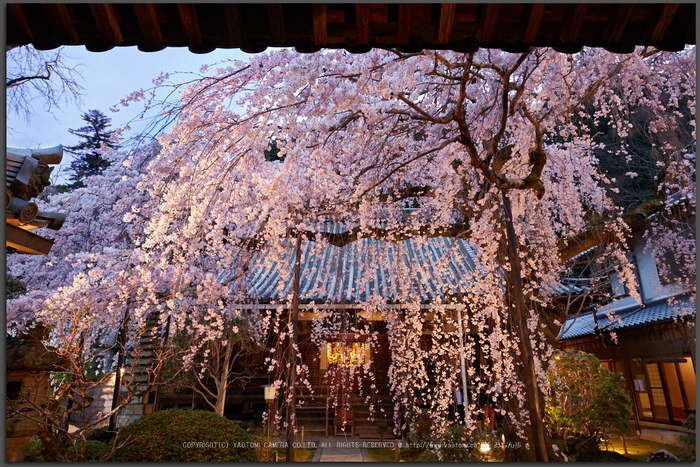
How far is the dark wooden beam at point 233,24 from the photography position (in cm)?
182

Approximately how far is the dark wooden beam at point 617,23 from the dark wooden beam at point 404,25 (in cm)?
105

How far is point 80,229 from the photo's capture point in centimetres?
816

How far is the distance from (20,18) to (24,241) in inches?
110

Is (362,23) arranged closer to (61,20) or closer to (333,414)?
(61,20)

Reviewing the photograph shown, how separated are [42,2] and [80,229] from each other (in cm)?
775

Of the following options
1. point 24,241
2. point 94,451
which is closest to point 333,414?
point 94,451

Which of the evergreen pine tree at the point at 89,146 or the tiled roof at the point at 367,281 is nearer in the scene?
the tiled roof at the point at 367,281

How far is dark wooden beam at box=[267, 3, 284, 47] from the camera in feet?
5.93

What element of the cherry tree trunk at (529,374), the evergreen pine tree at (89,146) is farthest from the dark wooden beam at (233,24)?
the evergreen pine tree at (89,146)

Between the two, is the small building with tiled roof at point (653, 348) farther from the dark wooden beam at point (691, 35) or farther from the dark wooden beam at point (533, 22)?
the dark wooden beam at point (533, 22)

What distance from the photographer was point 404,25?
1.90 meters

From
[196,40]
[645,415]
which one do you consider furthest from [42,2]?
[645,415]

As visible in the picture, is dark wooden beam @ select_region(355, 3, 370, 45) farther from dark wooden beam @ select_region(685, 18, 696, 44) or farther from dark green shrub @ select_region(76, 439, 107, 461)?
dark green shrub @ select_region(76, 439, 107, 461)

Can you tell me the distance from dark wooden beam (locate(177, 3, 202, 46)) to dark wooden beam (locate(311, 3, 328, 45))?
59 centimetres
